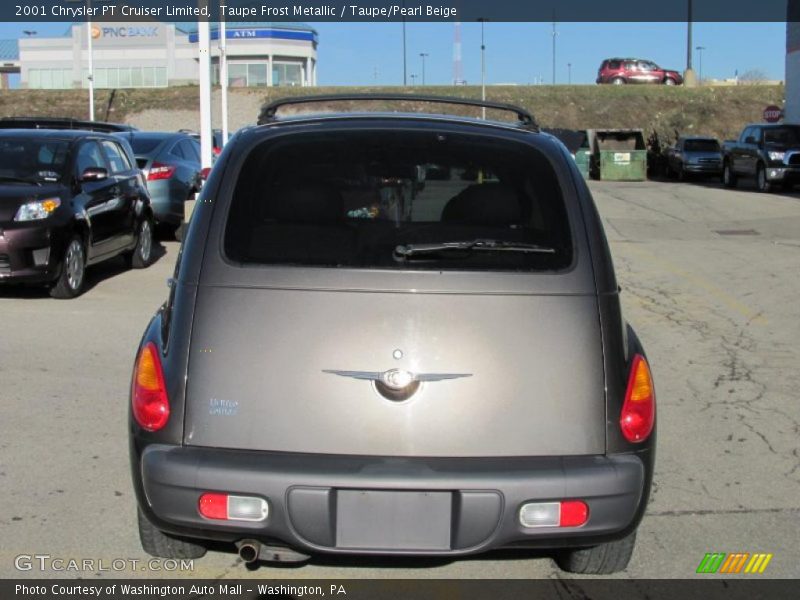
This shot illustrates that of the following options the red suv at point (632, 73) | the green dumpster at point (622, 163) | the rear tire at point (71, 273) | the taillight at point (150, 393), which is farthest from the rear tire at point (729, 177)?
the red suv at point (632, 73)

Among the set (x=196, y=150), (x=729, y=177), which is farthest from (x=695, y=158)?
(x=196, y=150)

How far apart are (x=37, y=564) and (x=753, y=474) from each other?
137 inches

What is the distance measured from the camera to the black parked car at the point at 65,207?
9.06m

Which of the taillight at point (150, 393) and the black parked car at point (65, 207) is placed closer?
the taillight at point (150, 393)

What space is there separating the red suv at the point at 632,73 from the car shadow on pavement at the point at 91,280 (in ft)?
156

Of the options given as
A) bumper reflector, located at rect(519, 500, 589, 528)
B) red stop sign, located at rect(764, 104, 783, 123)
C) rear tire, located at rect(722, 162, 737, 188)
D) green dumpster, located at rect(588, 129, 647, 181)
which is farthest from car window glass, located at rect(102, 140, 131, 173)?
red stop sign, located at rect(764, 104, 783, 123)

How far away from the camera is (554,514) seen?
10.3 feet

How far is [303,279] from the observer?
3230 millimetres

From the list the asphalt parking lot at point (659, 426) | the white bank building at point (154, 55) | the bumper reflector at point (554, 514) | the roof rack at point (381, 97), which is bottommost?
the asphalt parking lot at point (659, 426)

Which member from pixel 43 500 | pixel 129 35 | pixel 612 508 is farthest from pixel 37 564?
pixel 129 35

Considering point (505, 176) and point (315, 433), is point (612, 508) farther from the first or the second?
point (505, 176)

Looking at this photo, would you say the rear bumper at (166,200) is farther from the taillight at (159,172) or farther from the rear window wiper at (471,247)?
the rear window wiper at (471,247)

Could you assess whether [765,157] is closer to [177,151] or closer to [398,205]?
[177,151]

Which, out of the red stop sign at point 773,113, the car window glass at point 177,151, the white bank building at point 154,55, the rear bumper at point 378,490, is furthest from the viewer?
the white bank building at point 154,55
